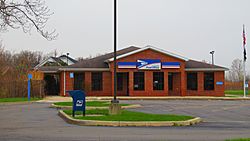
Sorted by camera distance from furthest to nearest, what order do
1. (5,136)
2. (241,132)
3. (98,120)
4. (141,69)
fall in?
(141,69) < (98,120) < (241,132) < (5,136)

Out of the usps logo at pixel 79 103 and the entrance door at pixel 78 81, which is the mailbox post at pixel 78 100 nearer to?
the usps logo at pixel 79 103

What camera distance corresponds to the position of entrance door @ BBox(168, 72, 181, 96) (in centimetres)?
4525

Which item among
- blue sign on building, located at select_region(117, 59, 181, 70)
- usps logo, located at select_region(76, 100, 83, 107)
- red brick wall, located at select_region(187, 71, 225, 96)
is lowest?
usps logo, located at select_region(76, 100, 83, 107)

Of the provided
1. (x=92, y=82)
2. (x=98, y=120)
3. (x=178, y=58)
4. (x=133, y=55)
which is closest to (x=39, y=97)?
(x=92, y=82)

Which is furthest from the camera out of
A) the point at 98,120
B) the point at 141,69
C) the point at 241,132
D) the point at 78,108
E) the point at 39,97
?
the point at 141,69

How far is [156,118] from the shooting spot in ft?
56.2

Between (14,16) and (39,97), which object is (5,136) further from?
(39,97)

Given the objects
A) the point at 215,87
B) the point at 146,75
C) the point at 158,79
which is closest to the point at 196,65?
the point at 215,87

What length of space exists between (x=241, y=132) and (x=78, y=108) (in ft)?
24.3

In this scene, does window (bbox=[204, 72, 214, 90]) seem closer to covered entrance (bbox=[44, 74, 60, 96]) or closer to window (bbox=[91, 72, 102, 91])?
window (bbox=[91, 72, 102, 91])

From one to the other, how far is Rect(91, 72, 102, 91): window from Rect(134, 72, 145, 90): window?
12.7 ft

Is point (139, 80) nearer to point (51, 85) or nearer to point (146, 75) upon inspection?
point (146, 75)

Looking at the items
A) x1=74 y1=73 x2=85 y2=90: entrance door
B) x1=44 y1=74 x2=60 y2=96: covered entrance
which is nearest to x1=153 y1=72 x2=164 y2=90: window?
x1=74 y1=73 x2=85 y2=90: entrance door

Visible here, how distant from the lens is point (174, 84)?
4603 centimetres
